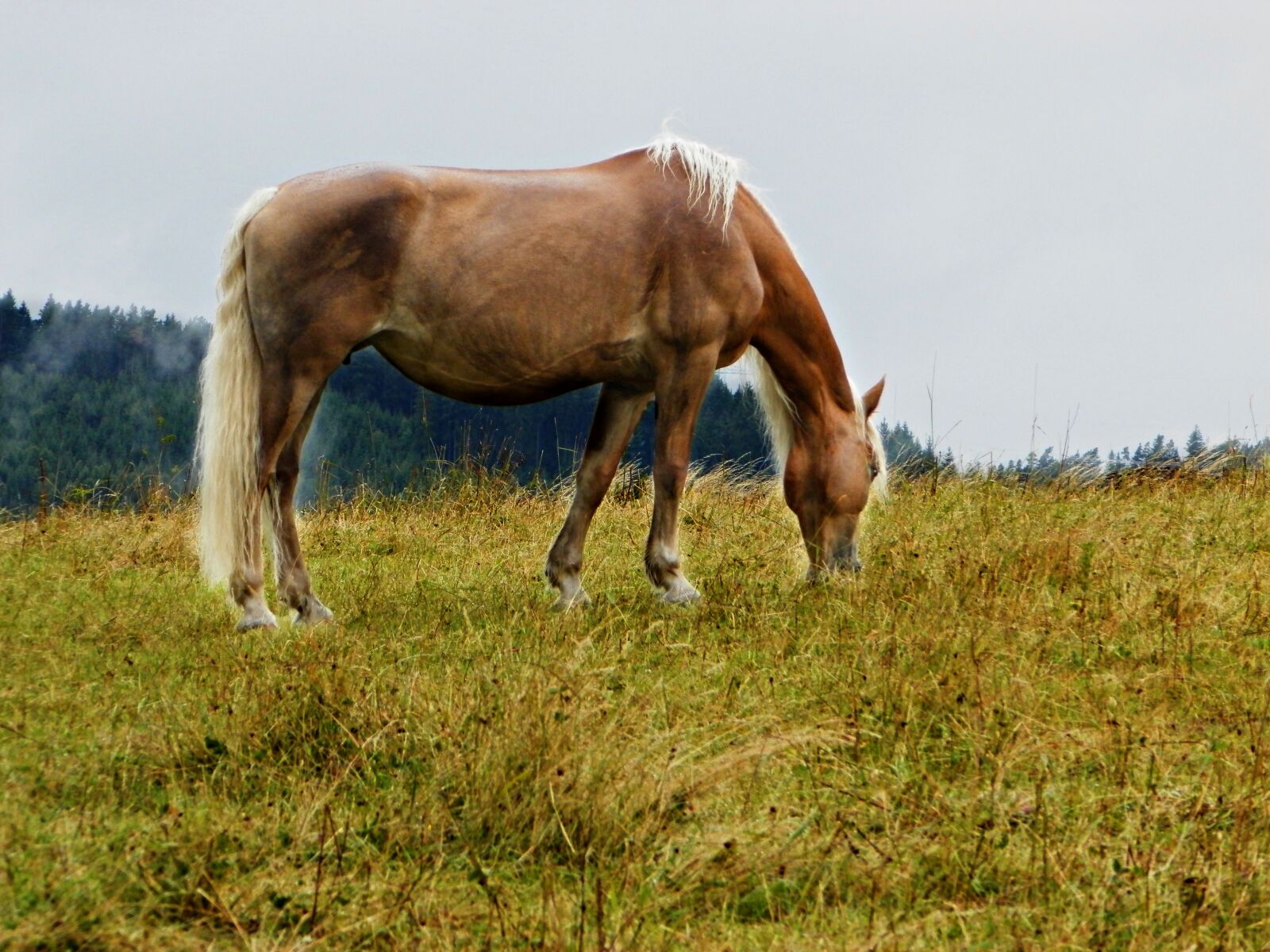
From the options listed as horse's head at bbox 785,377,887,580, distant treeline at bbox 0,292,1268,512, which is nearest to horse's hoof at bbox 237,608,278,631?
horse's head at bbox 785,377,887,580

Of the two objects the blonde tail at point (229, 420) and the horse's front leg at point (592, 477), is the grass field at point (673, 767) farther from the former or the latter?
the blonde tail at point (229, 420)

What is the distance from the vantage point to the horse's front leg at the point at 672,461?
6977 millimetres

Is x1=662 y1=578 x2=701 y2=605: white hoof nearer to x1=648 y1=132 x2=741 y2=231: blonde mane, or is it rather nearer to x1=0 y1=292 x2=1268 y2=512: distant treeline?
x1=648 y1=132 x2=741 y2=231: blonde mane

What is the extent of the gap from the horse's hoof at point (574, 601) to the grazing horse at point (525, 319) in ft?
0.12

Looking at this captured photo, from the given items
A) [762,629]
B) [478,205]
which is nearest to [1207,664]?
[762,629]

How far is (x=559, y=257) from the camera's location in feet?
22.0

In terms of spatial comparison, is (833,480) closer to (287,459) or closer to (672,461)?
(672,461)

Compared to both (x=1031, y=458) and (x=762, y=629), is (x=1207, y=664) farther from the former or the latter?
(x=1031, y=458)

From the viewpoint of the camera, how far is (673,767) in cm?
390

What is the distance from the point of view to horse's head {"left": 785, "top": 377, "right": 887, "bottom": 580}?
741 cm

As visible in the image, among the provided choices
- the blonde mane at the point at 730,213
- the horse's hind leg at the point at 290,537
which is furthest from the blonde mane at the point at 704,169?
the horse's hind leg at the point at 290,537

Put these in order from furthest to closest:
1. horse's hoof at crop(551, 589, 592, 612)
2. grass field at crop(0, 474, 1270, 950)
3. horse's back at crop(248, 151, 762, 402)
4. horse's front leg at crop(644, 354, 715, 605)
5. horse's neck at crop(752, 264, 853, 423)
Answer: horse's neck at crop(752, 264, 853, 423) < horse's hoof at crop(551, 589, 592, 612) < horse's front leg at crop(644, 354, 715, 605) < horse's back at crop(248, 151, 762, 402) < grass field at crop(0, 474, 1270, 950)

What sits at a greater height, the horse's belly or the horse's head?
the horse's belly

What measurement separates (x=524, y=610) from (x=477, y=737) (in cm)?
259
